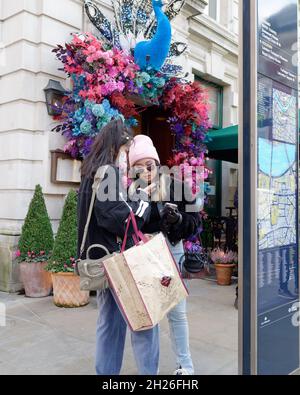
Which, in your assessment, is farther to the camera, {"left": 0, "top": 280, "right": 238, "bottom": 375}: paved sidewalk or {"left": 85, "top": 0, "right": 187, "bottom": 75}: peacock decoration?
{"left": 85, "top": 0, "right": 187, "bottom": 75}: peacock decoration

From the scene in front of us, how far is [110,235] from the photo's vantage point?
250 cm

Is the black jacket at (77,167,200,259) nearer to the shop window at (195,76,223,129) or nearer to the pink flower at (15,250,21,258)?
the pink flower at (15,250,21,258)

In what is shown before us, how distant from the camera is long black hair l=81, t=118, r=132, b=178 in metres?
2.54

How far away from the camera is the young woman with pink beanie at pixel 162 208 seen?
9.15ft

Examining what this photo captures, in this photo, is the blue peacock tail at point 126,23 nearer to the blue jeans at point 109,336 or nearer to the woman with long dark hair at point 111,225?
the woman with long dark hair at point 111,225

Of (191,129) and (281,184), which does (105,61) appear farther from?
(281,184)

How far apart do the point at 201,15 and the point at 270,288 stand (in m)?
7.26

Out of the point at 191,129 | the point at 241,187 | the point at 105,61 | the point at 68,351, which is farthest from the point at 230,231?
the point at 241,187

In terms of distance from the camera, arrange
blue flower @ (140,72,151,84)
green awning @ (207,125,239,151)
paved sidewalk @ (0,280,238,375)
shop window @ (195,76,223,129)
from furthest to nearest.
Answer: shop window @ (195,76,223,129) < green awning @ (207,125,239,151) < blue flower @ (140,72,151,84) < paved sidewalk @ (0,280,238,375)

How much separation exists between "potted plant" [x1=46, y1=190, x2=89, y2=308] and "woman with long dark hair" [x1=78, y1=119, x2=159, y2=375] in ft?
7.71

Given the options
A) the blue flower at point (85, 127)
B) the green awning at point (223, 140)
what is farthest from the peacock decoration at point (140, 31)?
the green awning at point (223, 140)

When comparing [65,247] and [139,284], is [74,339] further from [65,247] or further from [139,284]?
[139,284]

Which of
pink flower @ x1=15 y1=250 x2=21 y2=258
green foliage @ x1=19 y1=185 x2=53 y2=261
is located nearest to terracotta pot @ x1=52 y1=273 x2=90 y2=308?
green foliage @ x1=19 y1=185 x2=53 y2=261

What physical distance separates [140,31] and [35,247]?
3.49m
